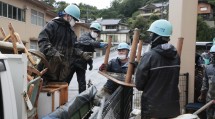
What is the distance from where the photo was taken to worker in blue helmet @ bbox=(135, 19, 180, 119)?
148 inches

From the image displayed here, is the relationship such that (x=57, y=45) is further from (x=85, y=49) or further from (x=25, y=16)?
(x=25, y=16)

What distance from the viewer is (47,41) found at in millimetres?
4324

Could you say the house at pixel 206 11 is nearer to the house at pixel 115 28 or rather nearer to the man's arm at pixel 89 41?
the house at pixel 115 28

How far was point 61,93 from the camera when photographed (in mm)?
3812

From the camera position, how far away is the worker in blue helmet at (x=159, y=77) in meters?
3.76

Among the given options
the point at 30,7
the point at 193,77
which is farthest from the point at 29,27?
the point at 193,77

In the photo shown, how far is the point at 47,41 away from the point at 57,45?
13.6 inches

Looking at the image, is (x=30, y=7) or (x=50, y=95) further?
(x=30, y=7)

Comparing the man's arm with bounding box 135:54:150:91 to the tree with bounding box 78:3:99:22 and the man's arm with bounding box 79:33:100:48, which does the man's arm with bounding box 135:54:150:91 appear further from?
the tree with bounding box 78:3:99:22

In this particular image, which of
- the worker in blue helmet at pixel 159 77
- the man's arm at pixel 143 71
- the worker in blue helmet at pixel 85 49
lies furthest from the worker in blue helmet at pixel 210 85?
the man's arm at pixel 143 71

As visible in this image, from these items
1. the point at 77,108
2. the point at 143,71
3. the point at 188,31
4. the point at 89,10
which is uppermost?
the point at 89,10

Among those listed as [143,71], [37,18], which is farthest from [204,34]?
[143,71]

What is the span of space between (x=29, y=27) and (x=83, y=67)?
75.4 feet

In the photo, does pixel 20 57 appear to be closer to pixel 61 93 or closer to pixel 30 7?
pixel 61 93
